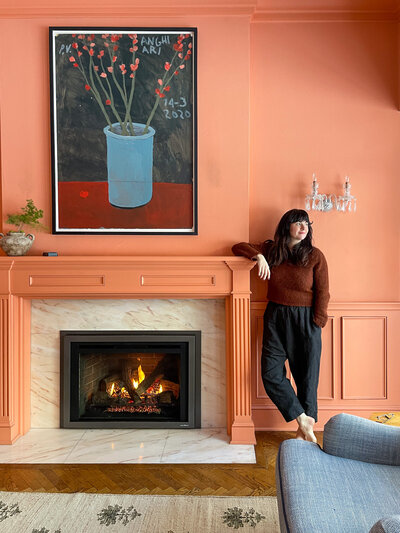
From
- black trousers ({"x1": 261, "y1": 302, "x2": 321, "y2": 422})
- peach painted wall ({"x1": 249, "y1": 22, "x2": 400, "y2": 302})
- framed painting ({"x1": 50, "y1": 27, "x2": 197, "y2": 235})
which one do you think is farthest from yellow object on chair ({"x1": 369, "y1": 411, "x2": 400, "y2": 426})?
framed painting ({"x1": 50, "y1": 27, "x2": 197, "y2": 235})

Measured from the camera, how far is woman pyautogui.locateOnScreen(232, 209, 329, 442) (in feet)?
10.4

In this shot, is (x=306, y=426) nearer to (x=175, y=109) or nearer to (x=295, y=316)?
(x=295, y=316)

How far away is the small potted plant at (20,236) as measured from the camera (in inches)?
126

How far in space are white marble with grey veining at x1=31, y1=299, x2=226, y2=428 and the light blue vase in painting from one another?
0.74 meters

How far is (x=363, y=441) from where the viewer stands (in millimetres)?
1919

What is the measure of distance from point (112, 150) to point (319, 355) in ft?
6.56

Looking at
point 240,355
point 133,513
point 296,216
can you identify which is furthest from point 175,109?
point 133,513

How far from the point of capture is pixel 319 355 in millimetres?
3213

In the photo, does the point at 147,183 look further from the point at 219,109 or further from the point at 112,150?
the point at 219,109

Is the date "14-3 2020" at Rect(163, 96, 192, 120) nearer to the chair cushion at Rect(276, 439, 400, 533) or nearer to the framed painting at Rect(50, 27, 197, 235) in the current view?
the framed painting at Rect(50, 27, 197, 235)

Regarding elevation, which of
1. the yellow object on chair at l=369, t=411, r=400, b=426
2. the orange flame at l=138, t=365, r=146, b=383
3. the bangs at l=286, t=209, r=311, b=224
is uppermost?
the bangs at l=286, t=209, r=311, b=224

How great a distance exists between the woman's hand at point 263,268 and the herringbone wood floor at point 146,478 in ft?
3.75

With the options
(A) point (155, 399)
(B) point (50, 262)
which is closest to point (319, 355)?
(A) point (155, 399)

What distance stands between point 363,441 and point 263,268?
1.40m
